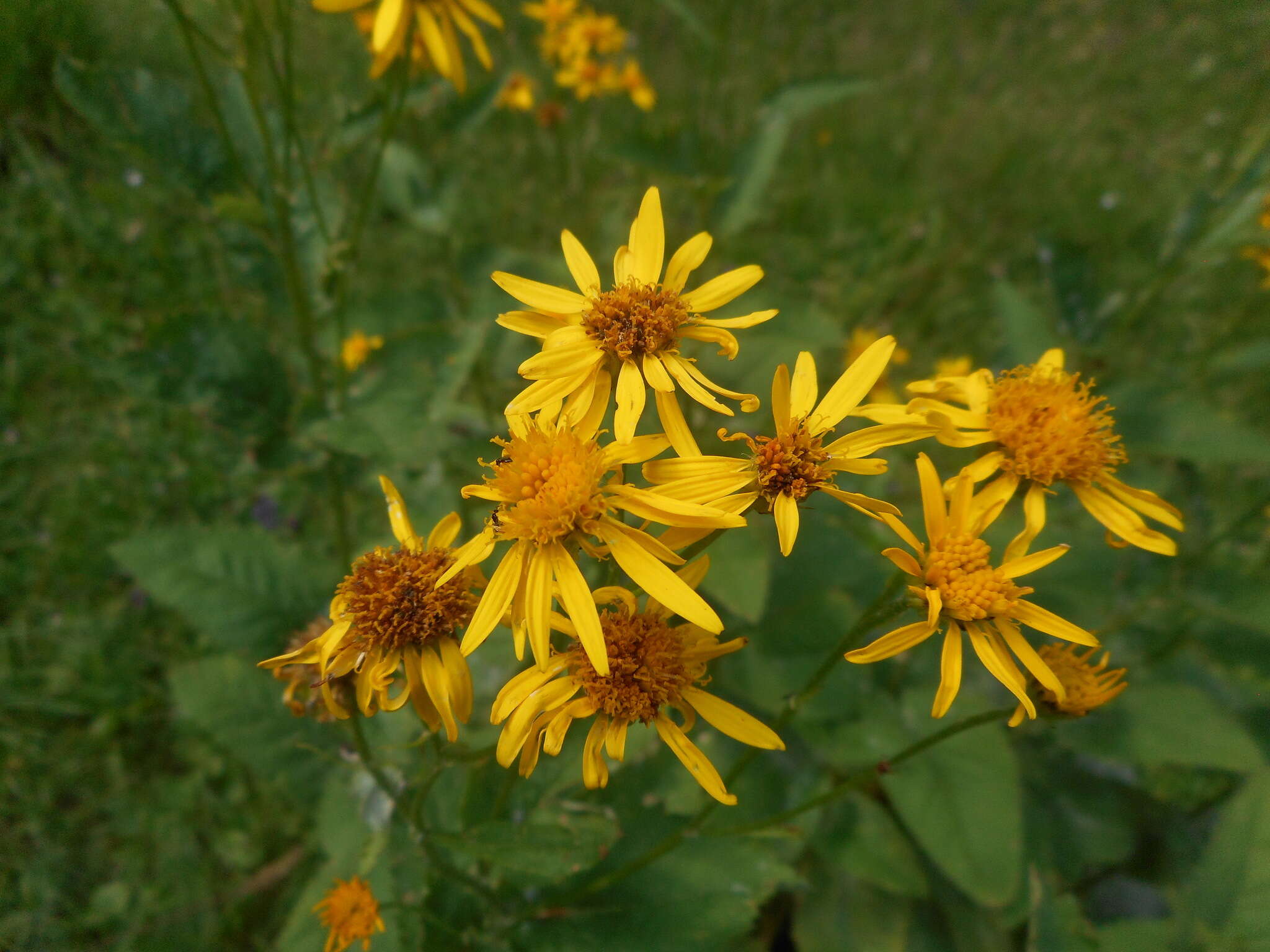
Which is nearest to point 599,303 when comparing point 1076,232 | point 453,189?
point 453,189

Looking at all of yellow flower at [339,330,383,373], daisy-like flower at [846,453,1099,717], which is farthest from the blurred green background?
daisy-like flower at [846,453,1099,717]

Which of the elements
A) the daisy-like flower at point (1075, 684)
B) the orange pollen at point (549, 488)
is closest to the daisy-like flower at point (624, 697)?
the orange pollen at point (549, 488)

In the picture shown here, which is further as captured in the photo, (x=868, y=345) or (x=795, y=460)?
(x=868, y=345)

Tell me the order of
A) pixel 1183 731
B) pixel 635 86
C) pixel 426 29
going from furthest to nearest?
pixel 635 86 → pixel 1183 731 → pixel 426 29

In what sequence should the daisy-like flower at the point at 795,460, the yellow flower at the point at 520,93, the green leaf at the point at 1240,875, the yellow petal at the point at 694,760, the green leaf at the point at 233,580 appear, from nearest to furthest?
the yellow petal at the point at 694,760
the daisy-like flower at the point at 795,460
the green leaf at the point at 1240,875
the green leaf at the point at 233,580
the yellow flower at the point at 520,93

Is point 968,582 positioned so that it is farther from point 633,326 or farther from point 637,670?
point 633,326

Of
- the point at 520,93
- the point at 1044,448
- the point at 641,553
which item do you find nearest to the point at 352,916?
the point at 641,553

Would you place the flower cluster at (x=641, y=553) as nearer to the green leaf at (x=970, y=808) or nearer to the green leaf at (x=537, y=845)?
the green leaf at (x=537, y=845)
